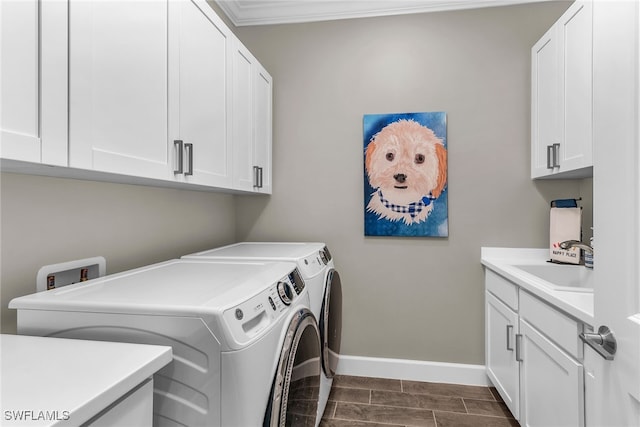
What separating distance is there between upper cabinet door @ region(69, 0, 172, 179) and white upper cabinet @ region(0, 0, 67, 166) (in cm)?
3

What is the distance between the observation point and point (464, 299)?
248 cm

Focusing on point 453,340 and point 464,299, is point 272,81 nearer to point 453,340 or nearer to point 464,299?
point 464,299

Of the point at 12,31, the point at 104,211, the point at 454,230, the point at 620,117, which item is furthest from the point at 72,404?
the point at 454,230

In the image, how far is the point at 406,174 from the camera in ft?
8.27

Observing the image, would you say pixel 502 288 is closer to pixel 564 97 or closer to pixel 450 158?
pixel 450 158

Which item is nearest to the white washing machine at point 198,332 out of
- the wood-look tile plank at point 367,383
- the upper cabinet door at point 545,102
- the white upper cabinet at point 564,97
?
the wood-look tile plank at point 367,383

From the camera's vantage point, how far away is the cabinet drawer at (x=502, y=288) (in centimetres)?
190

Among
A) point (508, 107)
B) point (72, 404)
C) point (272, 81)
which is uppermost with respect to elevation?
point (272, 81)

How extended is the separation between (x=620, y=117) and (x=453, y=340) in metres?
2.07

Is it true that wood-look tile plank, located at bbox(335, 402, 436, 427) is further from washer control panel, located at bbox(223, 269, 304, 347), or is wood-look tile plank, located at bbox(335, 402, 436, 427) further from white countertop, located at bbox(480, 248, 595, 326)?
washer control panel, located at bbox(223, 269, 304, 347)

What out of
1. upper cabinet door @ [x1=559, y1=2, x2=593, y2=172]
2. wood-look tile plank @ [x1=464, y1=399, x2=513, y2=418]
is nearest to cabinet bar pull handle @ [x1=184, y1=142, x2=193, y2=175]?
upper cabinet door @ [x1=559, y1=2, x2=593, y2=172]

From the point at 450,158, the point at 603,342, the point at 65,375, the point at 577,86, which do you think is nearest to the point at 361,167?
the point at 450,158

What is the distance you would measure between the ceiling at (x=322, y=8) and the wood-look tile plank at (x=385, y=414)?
265 cm

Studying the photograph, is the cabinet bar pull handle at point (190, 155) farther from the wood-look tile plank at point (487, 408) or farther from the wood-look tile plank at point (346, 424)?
the wood-look tile plank at point (487, 408)
